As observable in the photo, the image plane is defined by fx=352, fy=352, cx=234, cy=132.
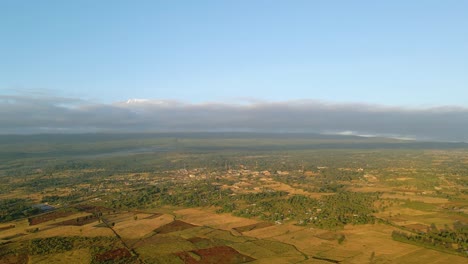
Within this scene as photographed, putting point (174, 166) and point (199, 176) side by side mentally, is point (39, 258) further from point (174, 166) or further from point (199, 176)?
point (174, 166)

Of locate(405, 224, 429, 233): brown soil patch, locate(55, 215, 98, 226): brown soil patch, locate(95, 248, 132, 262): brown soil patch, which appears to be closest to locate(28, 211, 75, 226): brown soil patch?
locate(55, 215, 98, 226): brown soil patch

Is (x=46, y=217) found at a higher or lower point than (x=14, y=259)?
lower

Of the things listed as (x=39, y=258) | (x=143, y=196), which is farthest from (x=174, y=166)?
(x=39, y=258)

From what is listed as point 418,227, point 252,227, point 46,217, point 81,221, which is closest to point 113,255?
point 81,221

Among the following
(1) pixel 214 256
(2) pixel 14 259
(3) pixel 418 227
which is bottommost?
(2) pixel 14 259

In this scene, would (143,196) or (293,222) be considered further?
(143,196)

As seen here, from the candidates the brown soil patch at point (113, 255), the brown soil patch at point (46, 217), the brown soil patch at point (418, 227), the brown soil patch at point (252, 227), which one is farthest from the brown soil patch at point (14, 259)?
the brown soil patch at point (418, 227)

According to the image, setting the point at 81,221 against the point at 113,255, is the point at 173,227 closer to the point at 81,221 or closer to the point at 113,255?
the point at 113,255

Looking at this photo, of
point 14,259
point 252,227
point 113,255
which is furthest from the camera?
point 252,227
